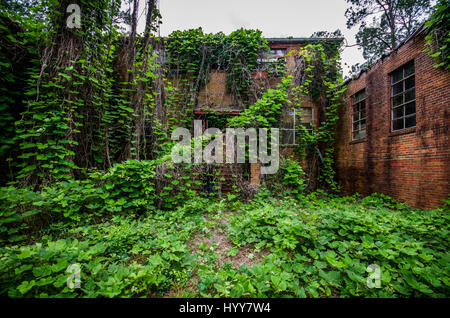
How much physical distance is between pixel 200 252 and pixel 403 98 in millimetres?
7472

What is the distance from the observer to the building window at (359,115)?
6.56 metres

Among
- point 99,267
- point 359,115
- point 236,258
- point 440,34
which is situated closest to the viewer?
point 99,267

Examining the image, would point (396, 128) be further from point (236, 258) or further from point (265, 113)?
point (236, 258)

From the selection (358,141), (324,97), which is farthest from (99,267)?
(324,97)

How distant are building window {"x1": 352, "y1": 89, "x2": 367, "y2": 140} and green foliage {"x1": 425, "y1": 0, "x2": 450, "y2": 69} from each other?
244 centimetres

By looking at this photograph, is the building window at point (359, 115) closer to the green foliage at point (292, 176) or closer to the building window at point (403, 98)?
the building window at point (403, 98)

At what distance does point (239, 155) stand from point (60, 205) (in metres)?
4.33

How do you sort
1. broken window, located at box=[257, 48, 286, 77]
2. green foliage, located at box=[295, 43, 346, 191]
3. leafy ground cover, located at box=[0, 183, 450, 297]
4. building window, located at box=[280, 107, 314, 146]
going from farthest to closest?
broken window, located at box=[257, 48, 286, 77], building window, located at box=[280, 107, 314, 146], green foliage, located at box=[295, 43, 346, 191], leafy ground cover, located at box=[0, 183, 450, 297]

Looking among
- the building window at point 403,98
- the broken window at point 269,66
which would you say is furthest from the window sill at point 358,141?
the broken window at point 269,66

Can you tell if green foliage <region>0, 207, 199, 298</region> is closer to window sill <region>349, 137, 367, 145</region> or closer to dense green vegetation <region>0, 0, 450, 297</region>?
dense green vegetation <region>0, 0, 450, 297</region>

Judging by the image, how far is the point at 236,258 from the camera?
2.30 meters

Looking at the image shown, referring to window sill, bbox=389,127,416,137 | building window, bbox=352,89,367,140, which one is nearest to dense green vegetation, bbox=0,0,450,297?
building window, bbox=352,89,367,140

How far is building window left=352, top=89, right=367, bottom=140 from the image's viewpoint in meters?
6.56

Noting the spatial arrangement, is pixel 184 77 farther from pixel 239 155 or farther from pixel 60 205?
pixel 60 205
